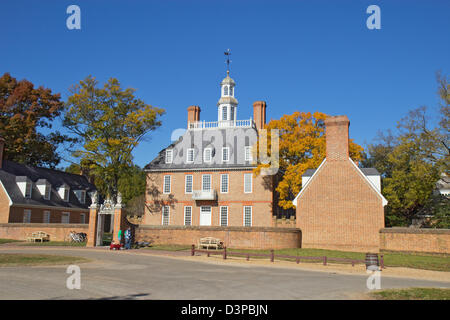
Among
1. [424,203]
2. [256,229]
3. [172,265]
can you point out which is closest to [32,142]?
[256,229]

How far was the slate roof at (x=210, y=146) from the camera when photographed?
39.9 m

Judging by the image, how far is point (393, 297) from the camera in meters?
10.2

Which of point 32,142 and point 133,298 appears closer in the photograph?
point 133,298

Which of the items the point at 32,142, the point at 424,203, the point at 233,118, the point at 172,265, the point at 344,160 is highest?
the point at 233,118

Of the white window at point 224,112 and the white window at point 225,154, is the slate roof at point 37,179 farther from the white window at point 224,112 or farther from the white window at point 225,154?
the white window at point 224,112

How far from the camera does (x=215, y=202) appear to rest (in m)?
38.7

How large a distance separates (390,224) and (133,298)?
109 feet

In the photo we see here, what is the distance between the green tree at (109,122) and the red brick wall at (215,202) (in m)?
4.36

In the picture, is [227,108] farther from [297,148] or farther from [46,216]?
[46,216]

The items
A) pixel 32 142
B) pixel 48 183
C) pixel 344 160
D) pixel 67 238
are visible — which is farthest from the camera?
pixel 32 142

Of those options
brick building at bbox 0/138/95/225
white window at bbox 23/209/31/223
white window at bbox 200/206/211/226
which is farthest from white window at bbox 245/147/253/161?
white window at bbox 23/209/31/223

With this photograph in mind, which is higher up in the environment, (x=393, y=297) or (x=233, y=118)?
(x=233, y=118)

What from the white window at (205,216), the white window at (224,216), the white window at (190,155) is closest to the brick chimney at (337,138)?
the white window at (224,216)

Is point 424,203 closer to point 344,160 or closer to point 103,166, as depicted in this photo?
point 344,160
